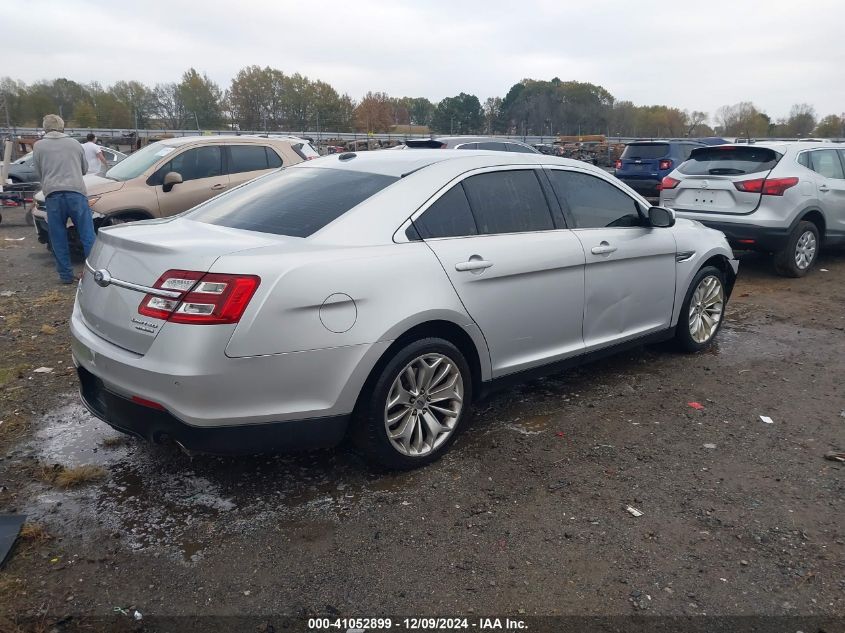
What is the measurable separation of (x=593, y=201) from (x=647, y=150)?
13.0 metres

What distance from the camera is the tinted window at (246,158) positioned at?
9555mm

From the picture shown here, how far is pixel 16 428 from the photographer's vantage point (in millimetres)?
4188

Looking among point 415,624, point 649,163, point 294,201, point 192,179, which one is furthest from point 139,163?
point 649,163

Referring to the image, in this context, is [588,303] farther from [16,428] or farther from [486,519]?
[16,428]

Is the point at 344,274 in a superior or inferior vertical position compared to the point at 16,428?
superior

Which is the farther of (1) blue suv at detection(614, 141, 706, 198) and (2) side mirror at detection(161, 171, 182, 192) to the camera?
(1) blue suv at detection(614, 141, 706, 198)

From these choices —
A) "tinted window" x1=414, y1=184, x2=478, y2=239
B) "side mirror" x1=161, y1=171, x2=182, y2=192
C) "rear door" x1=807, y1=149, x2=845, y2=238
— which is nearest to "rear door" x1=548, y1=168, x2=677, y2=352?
"tinted window" x1=414, y1=184, x2=478, y2=239

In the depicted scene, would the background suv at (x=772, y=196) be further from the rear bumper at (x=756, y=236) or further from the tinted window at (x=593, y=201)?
the tinted window at (x=593, y=201)

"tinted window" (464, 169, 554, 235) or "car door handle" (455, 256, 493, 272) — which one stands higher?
"tinted window" (464, 169, 554, 235)

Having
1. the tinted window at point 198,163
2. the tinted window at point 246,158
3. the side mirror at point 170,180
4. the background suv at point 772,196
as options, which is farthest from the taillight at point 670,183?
the side mirror at point 170,180

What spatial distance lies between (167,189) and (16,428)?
17.0 ft

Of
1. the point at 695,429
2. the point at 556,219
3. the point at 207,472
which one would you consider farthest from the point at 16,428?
the point at 695,429

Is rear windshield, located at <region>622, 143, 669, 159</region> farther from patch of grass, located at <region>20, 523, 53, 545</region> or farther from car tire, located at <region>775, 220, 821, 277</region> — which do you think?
patch of grass, located at <region>20, 523, 53, 545</region>

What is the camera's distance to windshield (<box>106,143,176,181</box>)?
29.8 ft
